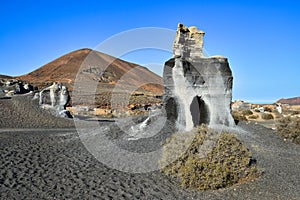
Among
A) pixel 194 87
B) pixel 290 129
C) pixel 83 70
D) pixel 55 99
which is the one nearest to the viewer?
pixel 194 87

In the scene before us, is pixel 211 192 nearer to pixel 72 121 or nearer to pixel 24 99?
pixel 72 121

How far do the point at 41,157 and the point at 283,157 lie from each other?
7.79m

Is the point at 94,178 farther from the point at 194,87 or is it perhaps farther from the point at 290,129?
the point at 290,129

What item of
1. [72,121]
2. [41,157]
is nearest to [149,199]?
[41,157]

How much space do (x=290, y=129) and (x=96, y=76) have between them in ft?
163

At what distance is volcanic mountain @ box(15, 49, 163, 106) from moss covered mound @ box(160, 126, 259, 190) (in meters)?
25.5

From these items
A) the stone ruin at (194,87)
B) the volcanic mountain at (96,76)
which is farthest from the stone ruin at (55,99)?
the volcanic mountain at (96,76)

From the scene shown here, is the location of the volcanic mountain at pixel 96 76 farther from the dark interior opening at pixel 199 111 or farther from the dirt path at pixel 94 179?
the dirt path at pixel 94 179

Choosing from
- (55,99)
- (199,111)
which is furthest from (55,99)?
(199,111)

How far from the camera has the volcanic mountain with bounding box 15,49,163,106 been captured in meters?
44.1

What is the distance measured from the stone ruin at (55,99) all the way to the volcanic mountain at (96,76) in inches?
483

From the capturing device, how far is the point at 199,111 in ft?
42.6

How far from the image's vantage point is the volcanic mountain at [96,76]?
44.1 metres

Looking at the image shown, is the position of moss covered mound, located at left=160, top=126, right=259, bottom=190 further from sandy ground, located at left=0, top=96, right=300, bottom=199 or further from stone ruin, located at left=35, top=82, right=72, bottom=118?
stone ruin, located at left=35, top=82, right=72, bottom=118
